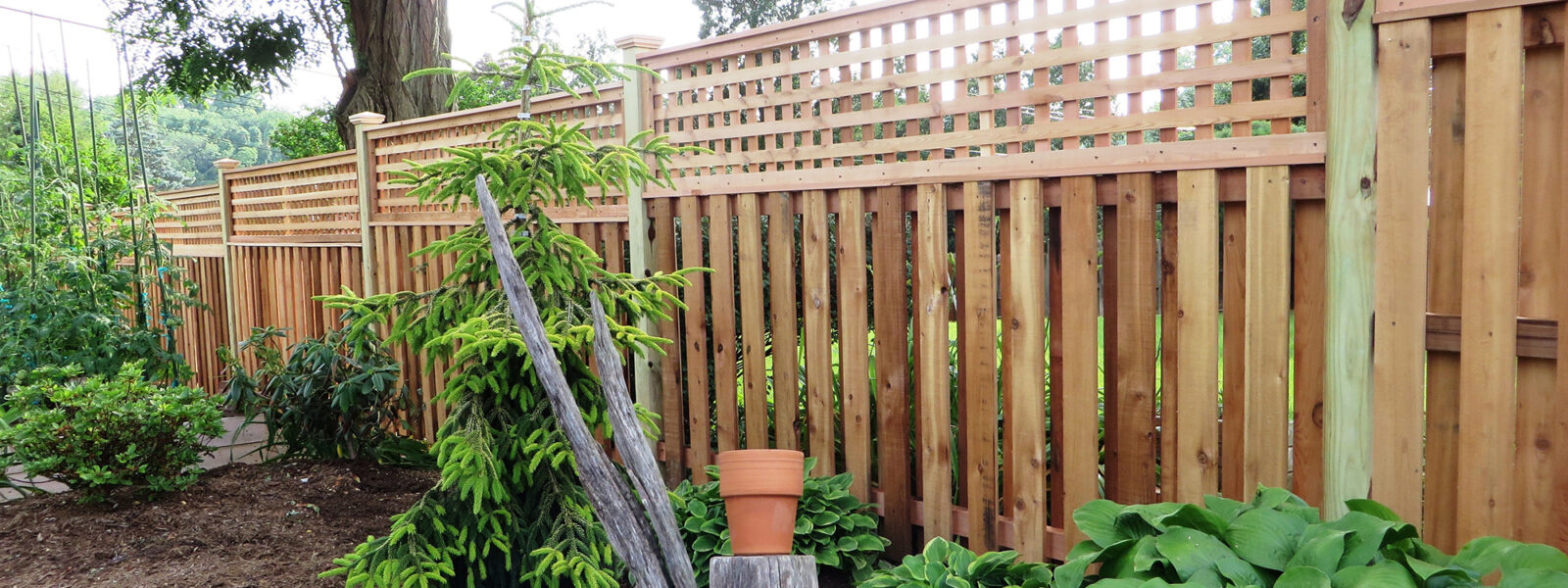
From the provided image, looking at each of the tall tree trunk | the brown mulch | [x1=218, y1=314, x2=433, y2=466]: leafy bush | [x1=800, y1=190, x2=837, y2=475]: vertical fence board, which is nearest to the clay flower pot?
[x1=800, y1=190, x2=837, y2=475]: vertical fence board

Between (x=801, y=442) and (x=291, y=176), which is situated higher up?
(x=291, y=176)

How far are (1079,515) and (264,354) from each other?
416 cm

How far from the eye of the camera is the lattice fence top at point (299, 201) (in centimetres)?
570

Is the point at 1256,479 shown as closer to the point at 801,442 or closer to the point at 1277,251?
the point at 1277,251

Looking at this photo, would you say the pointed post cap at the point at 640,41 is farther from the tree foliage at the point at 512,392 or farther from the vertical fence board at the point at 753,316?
the tree foliage at the point at 512,392

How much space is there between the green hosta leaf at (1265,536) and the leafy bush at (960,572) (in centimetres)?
56

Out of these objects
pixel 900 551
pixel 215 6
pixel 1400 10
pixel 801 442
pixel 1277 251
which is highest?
pixel 215 6

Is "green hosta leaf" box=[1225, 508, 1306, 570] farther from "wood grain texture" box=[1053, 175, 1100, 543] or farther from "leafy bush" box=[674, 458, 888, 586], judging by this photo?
"leafy bush" box=[674, 458, 888, 586]

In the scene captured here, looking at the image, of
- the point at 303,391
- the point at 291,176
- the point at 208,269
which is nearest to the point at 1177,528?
the point at 303,391

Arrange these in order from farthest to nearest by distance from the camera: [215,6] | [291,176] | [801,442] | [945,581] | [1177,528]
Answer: [215,6], [291,176], [801,442], [945,581], [1177,528]

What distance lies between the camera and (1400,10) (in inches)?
82.7

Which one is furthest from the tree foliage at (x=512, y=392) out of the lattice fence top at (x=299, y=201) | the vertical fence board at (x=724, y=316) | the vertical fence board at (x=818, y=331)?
the lattice fence top at (x=299, y=201)

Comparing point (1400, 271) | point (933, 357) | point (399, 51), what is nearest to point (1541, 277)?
point (1400, 271)

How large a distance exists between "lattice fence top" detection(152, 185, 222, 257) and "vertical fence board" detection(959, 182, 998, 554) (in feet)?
20.0
